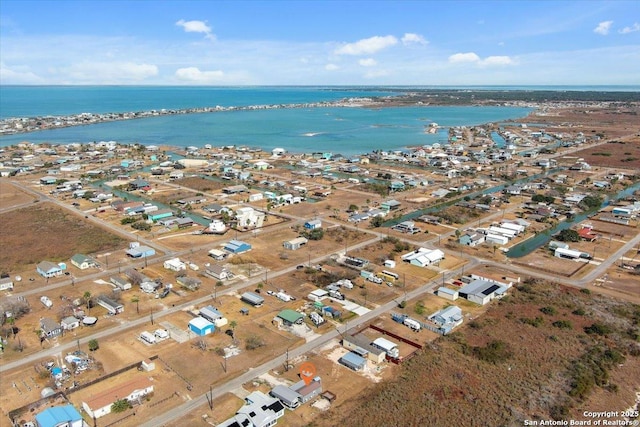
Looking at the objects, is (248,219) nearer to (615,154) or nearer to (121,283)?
(121,283)

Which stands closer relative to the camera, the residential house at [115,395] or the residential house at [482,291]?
the residential house at [115,395]

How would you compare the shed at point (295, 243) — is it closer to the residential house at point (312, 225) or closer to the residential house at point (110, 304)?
the residential house at point (312, 225)

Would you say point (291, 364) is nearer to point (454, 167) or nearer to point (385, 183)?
point (385, 183)

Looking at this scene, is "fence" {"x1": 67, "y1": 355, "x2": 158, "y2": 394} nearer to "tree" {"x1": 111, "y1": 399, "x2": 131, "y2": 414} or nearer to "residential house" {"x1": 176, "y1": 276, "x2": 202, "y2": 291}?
"tree" {"x1": 111, "y1": 399, "x2": 131, "y2": 414}

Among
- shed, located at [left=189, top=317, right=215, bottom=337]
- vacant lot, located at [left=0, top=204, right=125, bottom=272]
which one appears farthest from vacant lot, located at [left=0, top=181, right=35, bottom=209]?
shed, located at [left=189, top=317, right=215, bottom=337]

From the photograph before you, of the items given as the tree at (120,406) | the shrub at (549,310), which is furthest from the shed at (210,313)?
the shrub at (549,310)

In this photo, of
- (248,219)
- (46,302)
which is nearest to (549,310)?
(248,219)

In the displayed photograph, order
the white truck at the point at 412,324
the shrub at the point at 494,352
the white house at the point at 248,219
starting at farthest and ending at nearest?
the white house at the point at 248,219 < the white truck at the point at 412,324 < the shrub at the point at 494,352

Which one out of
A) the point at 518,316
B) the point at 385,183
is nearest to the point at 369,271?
the point at 518,316
